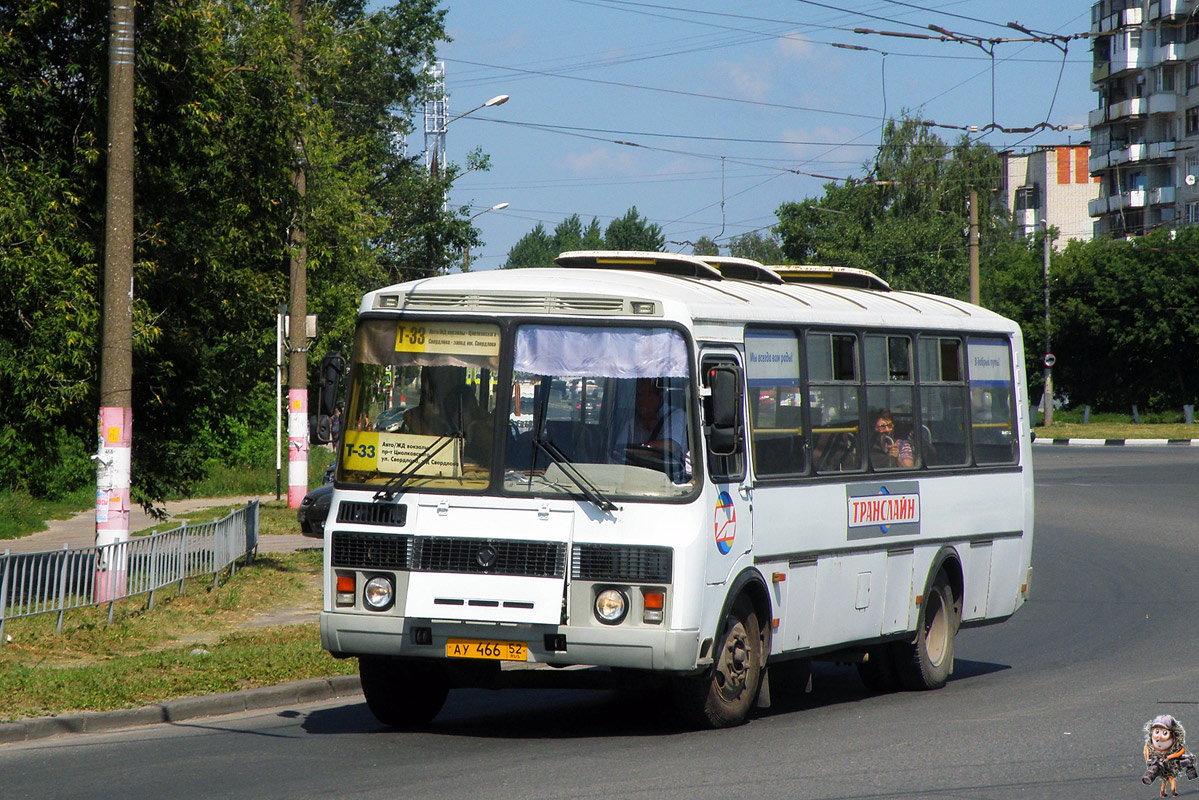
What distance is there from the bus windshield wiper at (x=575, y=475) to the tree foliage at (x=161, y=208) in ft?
24.9

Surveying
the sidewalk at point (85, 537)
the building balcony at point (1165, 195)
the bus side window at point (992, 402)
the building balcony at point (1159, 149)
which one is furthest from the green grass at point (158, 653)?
the building balcony at point (1159, 149)

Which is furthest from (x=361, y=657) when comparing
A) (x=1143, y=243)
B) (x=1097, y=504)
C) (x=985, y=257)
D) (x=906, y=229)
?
(x=985, y=257)

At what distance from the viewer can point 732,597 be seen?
29.0 feet

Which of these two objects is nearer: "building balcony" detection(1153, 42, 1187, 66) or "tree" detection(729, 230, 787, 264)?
"building balcony" detection(1153, 42, 1187, 66)

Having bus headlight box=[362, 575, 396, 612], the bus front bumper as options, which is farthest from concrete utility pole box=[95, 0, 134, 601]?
the bus front bumper

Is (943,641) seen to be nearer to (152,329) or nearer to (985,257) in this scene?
(152,329)

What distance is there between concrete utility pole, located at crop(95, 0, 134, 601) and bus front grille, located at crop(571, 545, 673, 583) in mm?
7360

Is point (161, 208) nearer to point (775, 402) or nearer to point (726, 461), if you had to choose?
point (775, 402)

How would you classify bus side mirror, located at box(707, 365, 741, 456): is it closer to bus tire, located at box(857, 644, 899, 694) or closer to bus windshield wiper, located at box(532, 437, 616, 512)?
bus windshield wiper, located at box(532, 437, 616, 512)

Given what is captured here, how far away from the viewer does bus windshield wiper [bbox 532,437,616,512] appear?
8.42m

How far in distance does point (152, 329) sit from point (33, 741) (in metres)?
→ 7.26

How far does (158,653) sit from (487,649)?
4324mm

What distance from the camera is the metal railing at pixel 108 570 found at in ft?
39.3

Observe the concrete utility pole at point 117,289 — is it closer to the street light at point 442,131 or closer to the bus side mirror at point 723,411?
the bus side mirror at point 723,411
